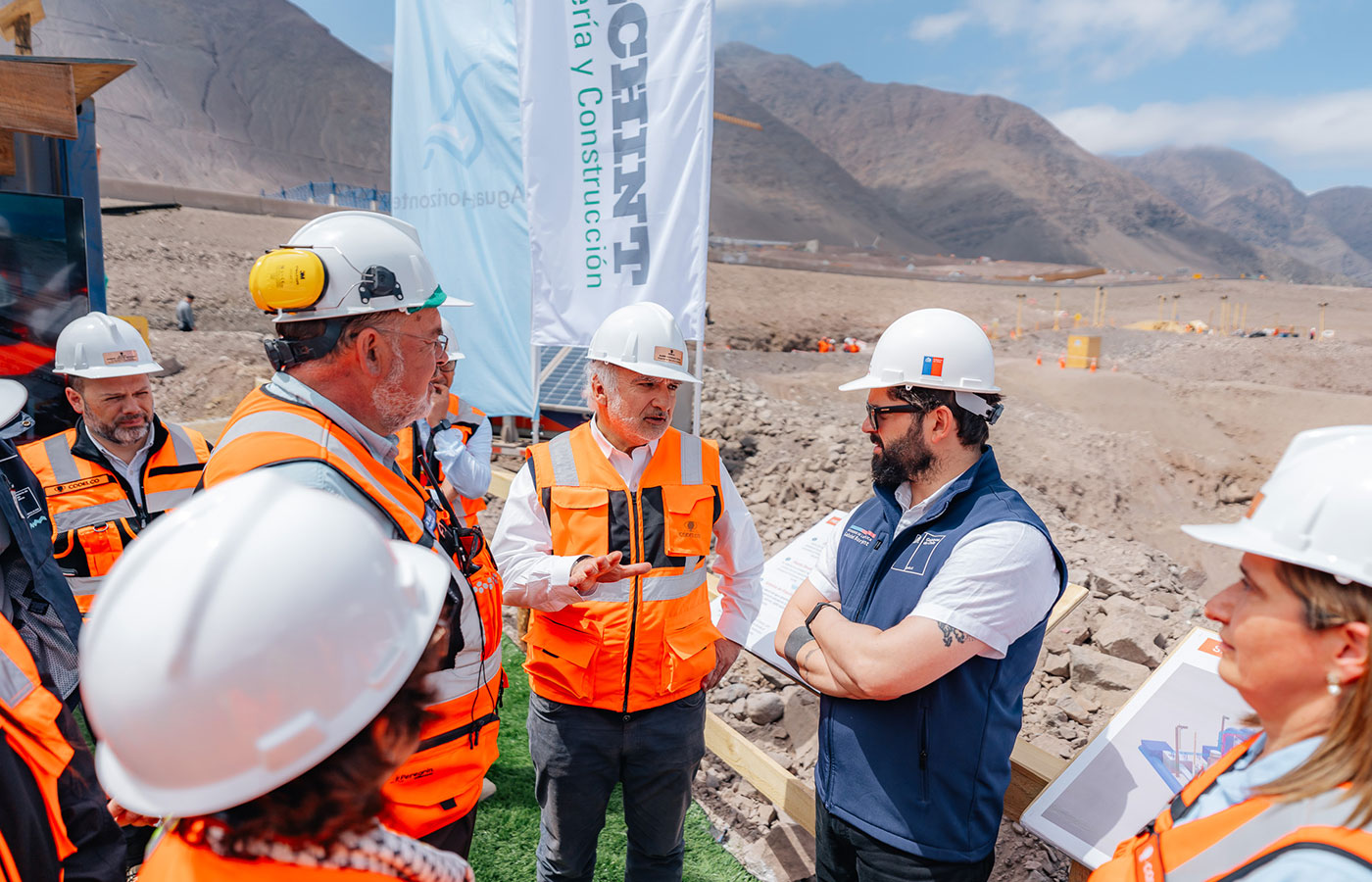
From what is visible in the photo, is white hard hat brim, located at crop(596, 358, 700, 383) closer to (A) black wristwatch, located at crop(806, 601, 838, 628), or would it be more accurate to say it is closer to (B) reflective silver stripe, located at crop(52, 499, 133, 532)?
(A) black wristwatch, located at crop(806, 601, 838, 628)

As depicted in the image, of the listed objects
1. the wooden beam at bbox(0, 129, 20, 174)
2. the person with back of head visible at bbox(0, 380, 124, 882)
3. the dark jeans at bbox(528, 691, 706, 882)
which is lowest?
the dark jeans at bbox(528, 691, 706, 882)

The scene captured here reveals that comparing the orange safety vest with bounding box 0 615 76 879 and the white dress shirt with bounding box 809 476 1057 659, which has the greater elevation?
the white dress shirt with bounding box 809 476 1057 659

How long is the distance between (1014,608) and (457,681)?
1400 millimetres

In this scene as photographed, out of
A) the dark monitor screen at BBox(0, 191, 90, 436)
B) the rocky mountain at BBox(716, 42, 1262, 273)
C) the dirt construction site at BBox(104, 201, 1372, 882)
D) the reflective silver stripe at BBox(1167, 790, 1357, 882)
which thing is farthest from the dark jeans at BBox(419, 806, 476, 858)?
the rocky mountain at BBox(716, 42, 1262, 273)

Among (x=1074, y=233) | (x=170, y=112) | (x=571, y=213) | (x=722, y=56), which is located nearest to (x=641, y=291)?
(x=571, y=213)

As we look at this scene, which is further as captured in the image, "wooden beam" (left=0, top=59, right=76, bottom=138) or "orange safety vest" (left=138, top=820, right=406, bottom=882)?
"wooden beam" (left=0, top=59, right=76, bottom=138)

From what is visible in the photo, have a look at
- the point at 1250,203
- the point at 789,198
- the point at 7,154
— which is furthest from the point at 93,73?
the point at 1250,203

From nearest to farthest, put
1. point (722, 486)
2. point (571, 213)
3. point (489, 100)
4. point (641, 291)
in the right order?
point (722, 486), point (641, 291), point (571, 213), point (489, 100)

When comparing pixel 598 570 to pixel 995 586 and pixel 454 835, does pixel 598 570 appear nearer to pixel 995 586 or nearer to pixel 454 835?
pixel 454 835

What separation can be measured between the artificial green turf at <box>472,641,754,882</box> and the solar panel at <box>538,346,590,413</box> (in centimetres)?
518

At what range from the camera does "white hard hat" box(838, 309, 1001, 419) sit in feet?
7.59

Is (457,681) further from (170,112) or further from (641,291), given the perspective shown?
(170,112)

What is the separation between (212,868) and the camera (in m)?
0.97

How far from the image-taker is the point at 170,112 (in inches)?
2566
